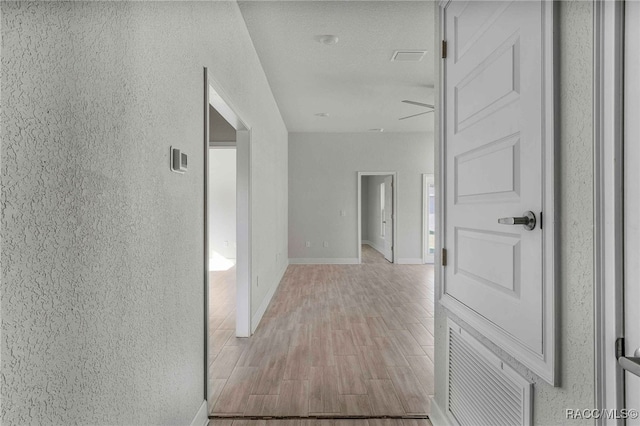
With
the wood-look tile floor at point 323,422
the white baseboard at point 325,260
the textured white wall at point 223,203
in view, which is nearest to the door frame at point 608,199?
the wood-look tile floor at point 323,422

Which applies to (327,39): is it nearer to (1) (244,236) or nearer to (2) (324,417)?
(1) (244,236)

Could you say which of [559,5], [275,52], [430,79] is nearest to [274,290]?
[275,52]

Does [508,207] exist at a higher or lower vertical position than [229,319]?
higher

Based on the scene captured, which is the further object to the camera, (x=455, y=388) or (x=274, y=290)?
(x=274, y=290)

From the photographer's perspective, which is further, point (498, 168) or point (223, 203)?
point (223, 203)

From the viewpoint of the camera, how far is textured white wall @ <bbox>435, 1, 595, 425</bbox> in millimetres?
899

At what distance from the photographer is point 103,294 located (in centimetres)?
103

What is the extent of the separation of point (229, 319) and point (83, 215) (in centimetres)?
304

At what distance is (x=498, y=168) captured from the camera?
1.28 meters

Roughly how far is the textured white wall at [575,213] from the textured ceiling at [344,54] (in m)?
2.09

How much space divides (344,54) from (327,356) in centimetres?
279

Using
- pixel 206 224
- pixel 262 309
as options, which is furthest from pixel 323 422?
pixel 262 309

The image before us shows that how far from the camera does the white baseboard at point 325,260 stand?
7.50 meters

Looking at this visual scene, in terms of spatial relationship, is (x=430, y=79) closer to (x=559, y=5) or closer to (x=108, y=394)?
(x=559, y=5)
